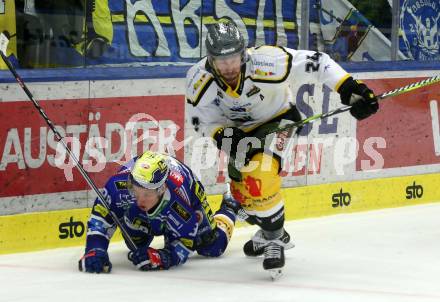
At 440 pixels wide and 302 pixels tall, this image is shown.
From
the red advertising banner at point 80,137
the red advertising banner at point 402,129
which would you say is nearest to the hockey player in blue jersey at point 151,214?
the red advertising banner at point 80,137

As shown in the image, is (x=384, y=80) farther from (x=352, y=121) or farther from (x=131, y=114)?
(x=131, y=114)

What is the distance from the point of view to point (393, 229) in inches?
279

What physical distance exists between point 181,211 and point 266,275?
1.79 ft

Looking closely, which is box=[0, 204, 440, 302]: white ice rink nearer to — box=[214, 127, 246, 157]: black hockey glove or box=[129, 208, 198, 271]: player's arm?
box=[129, 208, 198, 271]: player's arm

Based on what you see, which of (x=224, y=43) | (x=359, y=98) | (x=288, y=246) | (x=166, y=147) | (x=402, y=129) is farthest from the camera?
(x=402, y=129)

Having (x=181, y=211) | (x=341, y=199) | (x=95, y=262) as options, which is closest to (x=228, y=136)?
(x=181, y=211)

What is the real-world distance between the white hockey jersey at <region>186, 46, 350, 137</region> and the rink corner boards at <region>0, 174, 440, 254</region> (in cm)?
109

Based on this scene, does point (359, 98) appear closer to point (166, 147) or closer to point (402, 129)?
point (166, 147)

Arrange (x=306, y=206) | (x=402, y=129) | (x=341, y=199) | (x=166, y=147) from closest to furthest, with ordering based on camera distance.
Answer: (x=166, y=147) → (x=306, y=206) → (x=341, y=199) → (x=402, y=129)

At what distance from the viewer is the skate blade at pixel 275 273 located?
5.46 metres

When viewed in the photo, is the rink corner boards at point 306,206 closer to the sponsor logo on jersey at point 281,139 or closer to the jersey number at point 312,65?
the sponsor logo on jersey at point 281,139

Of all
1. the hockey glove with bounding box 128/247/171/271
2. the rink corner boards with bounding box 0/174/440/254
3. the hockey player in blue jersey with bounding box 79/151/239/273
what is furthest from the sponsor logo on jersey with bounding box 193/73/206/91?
the rink corner boards with bounding box 0/174/440/254

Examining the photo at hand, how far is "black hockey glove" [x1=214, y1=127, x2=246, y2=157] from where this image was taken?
5.60 metres

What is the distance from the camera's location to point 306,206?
7.52 metres
